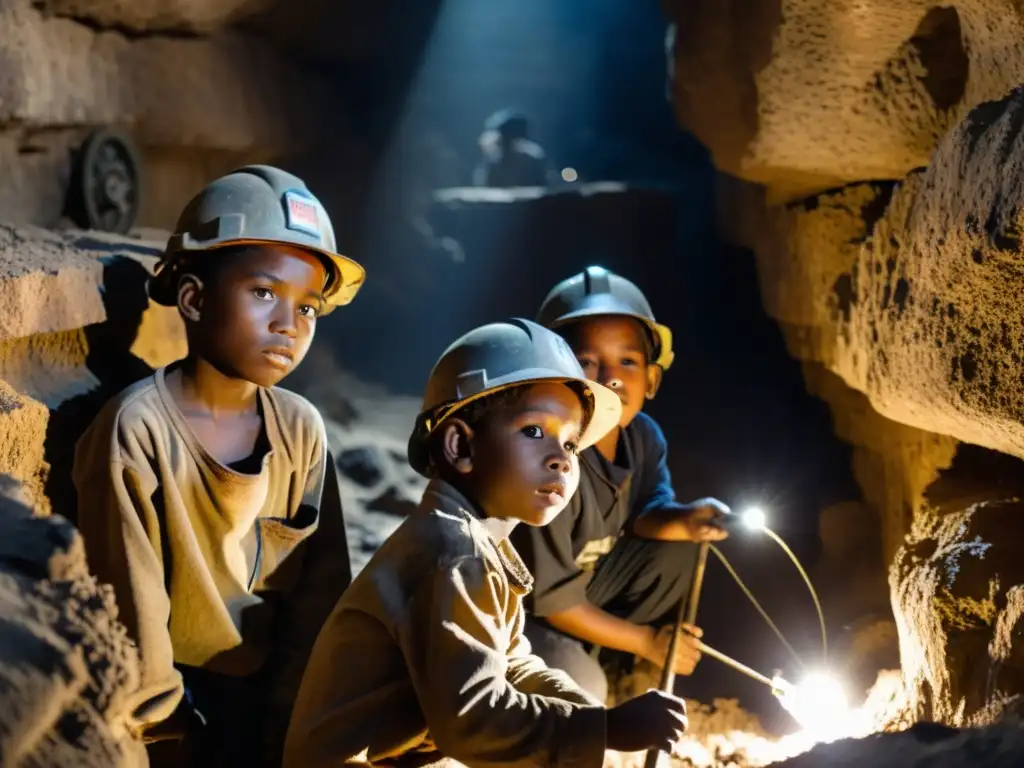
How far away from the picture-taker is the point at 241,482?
2.43 metres

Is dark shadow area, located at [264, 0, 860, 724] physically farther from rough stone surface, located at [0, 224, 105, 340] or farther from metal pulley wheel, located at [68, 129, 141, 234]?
rough stone surface, located at [0, 224, 105, 340]

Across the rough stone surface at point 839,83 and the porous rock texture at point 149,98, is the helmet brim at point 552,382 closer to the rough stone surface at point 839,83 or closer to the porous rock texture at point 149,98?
the rough stone surface at point 839,83

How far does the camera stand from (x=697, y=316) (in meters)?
6.68

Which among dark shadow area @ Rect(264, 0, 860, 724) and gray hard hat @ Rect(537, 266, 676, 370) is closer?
gray hard hat @ Rect(537, 266, 676, 370)

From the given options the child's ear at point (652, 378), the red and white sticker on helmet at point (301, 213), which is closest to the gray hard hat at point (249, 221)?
the red and white sticker on helmet at point (301, 213)

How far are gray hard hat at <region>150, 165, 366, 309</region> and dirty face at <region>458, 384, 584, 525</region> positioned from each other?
811 millimetres

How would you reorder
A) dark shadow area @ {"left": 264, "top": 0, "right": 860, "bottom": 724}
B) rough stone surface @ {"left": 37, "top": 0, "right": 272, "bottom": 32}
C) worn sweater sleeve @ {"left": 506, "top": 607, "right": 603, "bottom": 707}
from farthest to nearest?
dark shadow area @ {"left": 264, "top": 0, "right": 860, "bottom": 724}
rough stone surface @ {"left": 37, "top": 0, "right": 272, "bottom": 32}
worn sweater sleeve @ {"left": 506, "top": 607, "right": 603, "bottom": 707}

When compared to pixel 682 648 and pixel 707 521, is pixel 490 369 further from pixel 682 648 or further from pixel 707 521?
pixel 682 648

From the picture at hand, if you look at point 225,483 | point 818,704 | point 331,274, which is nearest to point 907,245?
point 818,704

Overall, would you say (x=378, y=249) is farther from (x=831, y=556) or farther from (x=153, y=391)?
(x=153, y=391)

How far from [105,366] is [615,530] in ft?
5.62

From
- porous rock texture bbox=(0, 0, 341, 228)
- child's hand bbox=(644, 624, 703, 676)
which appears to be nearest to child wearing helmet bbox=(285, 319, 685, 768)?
child's hand bbox=(644, 624, 703, 676)

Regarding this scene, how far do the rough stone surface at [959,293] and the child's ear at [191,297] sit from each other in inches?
72.0

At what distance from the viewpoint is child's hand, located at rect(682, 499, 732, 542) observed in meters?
2.86
